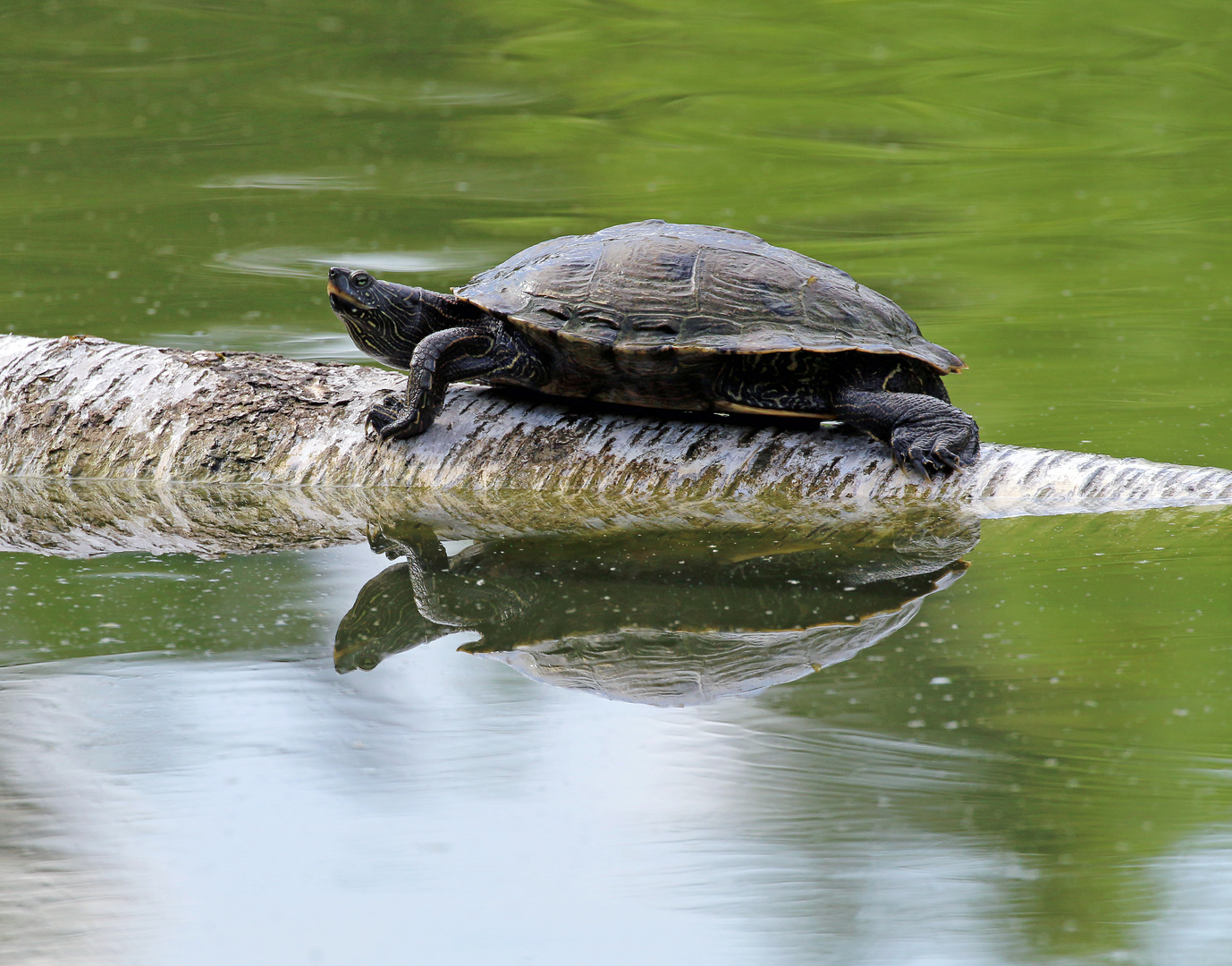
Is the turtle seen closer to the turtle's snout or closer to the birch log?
the turtle's snout

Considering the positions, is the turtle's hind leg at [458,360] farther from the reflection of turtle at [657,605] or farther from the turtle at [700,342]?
the reflection of turtle at [657,605]

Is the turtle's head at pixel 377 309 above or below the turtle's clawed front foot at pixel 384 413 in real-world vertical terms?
above

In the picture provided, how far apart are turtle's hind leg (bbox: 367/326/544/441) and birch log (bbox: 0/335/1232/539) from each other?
244 millimetres

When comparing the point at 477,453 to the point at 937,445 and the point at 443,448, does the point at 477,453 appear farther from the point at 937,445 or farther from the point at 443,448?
the point at 937,445

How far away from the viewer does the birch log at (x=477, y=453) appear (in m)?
4.75

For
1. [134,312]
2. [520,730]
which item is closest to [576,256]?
[520,730]

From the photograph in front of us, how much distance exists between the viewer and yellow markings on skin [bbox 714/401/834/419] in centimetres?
488

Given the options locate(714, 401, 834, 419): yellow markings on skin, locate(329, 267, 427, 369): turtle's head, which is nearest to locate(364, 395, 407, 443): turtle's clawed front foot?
locate(329, 267, 427, 369): turtle's head

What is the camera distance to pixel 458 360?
505 cm

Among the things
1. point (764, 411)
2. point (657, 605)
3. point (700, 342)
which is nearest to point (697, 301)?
point (700, 342)

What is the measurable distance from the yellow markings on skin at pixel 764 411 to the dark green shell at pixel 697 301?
0.89ft

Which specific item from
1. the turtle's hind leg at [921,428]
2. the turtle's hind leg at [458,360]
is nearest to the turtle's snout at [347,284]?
the turtle's hind leg at [458,360]

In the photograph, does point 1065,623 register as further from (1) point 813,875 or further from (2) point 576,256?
(2) point 576,256

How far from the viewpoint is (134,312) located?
27.2 feet
